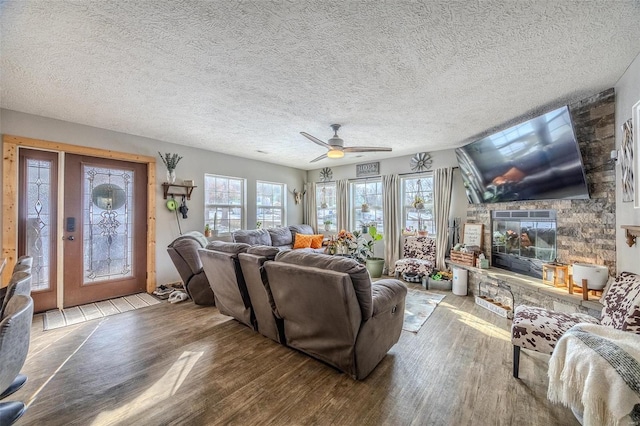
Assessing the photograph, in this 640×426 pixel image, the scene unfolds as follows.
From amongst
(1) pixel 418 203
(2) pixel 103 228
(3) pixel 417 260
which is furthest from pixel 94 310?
(1) pixel 418 203

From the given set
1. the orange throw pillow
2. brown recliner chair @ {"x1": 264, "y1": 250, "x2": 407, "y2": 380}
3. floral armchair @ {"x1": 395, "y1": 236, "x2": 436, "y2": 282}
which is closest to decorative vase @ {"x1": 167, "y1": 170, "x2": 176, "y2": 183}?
the orange throw pillow

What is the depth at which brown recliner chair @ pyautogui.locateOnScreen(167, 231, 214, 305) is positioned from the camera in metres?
3.39

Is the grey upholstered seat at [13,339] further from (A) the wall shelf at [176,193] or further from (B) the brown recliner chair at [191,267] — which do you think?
(A) the wall shelf at [176,193]

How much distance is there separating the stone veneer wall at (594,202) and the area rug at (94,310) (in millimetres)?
5408

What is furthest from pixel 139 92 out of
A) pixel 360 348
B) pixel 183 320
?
pixel 360 348

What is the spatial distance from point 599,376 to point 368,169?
491 cm

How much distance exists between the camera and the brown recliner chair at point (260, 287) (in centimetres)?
231

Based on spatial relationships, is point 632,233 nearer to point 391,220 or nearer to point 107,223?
point 391,220

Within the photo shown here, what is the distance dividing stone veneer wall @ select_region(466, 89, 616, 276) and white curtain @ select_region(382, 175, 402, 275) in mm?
2604

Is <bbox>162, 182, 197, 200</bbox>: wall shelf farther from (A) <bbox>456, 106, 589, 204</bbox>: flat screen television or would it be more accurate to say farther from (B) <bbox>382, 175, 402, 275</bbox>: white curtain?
(A) <bbox>456, 106, 589, 204</bbox>: flat screen television

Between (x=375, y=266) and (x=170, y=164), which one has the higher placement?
(x=170, y=164)

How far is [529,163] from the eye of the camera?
308cm

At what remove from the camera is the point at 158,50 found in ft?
6.11

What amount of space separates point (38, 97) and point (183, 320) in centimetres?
287
